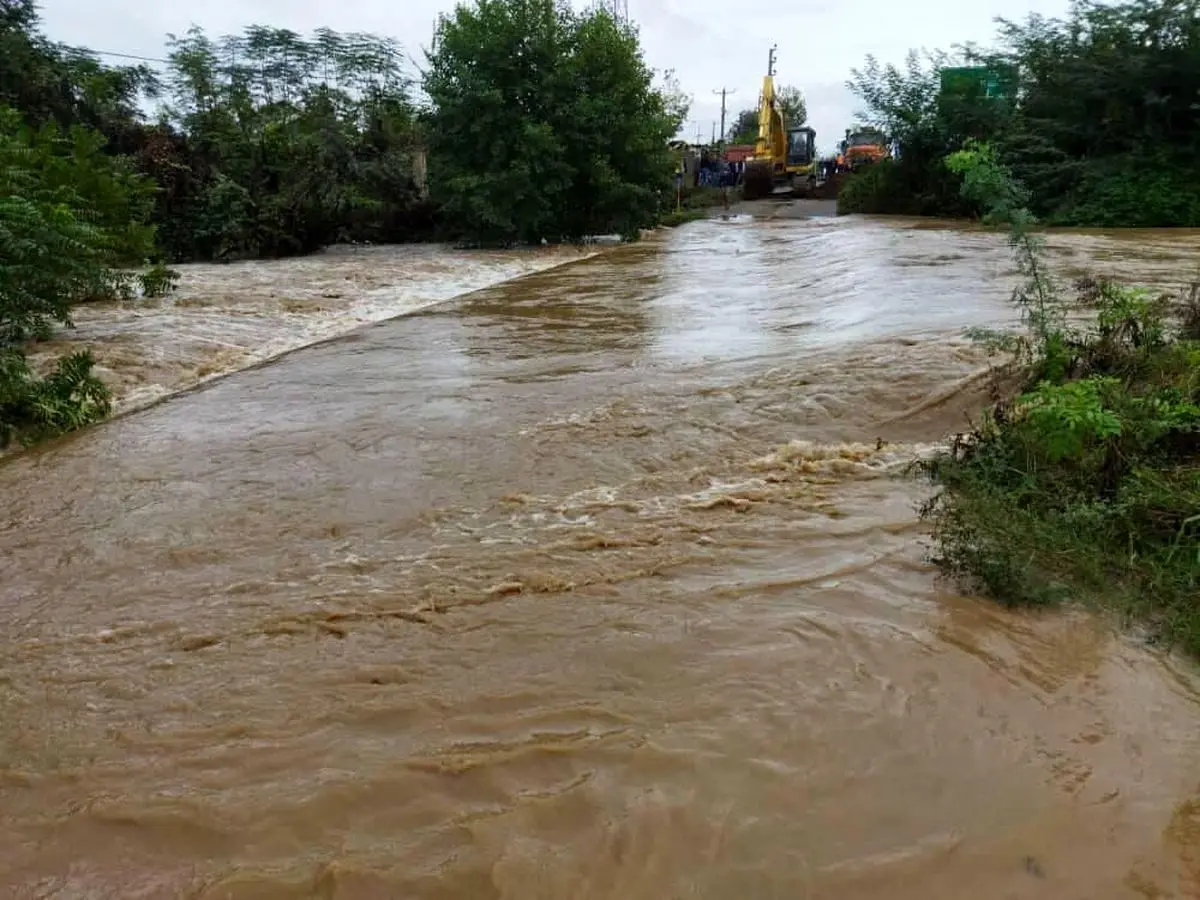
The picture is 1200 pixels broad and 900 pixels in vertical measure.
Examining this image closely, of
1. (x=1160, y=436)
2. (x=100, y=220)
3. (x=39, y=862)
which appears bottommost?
(x=39, y=862)

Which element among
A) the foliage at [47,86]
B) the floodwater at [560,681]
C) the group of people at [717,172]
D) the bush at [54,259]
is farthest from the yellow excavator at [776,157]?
the floodwater at [560,681]

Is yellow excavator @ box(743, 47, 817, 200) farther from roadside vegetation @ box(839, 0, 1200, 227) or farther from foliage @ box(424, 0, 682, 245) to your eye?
foliage @ box(424, 0, 682, 245)

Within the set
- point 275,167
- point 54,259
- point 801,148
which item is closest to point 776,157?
point 801,148

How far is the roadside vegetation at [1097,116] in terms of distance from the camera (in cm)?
1992

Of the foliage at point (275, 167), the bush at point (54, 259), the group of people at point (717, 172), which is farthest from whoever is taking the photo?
the group of people at point (717, 172)

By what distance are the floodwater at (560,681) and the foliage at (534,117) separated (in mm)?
14482

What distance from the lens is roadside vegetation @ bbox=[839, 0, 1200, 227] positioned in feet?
65.4

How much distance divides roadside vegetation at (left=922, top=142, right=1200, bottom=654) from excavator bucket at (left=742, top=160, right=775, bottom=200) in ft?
102

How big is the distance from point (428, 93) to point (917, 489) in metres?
17.5

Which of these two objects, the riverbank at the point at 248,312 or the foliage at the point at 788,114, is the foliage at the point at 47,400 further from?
the foliage at the point at 788,114

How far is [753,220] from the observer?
27.9 metres

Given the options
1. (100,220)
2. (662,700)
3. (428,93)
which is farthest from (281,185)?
(662,700)

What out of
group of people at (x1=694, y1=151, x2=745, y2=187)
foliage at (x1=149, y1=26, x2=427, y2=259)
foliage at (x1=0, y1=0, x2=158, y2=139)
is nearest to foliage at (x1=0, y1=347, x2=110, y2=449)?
foliage at (x1=149, y1=26, x2=427, y2=259)

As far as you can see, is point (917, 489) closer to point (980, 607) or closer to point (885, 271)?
point (980, 607)
